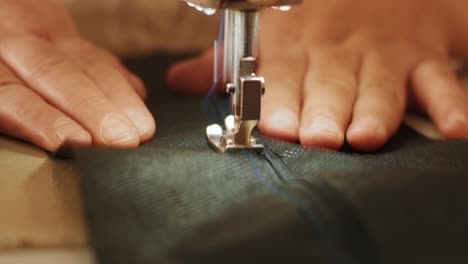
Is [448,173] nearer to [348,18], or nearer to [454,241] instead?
[454,241]

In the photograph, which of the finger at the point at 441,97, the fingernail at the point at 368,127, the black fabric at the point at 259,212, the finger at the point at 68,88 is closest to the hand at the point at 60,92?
the finger at the point at 68,88

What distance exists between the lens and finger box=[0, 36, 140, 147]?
60 centimetres

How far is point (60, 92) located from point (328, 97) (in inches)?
11.5

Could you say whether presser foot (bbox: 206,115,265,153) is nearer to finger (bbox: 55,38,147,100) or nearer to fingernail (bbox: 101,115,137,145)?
fingernail (bbox: 101,115,137,145)

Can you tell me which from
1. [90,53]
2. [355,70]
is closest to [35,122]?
[90,53]

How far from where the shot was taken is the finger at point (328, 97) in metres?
0.63

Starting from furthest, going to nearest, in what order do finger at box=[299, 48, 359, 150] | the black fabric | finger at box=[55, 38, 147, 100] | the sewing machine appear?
finger at box=[55, 38, 147, 100], finger at box=[299, 48, 359, 150], the sewing machine, the black fabric

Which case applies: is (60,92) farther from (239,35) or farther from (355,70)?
(355,70)

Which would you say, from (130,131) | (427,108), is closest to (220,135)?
(130,131)

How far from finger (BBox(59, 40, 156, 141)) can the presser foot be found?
0.07 metres

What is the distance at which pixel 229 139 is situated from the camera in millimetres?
593

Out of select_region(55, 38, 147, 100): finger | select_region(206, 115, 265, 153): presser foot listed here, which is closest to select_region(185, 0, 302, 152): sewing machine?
select_region(206, 115, 265, 153): presser foot

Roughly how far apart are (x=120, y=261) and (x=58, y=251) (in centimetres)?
11

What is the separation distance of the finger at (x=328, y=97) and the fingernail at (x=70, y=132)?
22 centimetres
